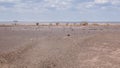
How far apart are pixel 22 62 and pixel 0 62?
1325 millimetres

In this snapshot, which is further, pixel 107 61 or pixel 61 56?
pixel 61 56

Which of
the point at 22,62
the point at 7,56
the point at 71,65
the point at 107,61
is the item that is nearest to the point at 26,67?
the point at 22,62

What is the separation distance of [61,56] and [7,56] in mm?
3578

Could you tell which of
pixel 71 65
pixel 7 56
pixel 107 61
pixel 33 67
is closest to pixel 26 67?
pixel 33 67

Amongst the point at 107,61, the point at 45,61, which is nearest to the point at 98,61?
the point at 107,61

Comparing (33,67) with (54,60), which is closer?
(33,67)

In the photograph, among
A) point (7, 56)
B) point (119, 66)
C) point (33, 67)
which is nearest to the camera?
point (33, 67)

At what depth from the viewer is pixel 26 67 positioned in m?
15.5

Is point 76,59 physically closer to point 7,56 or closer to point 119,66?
point 119,66

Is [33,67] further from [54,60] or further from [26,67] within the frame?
[54,60]

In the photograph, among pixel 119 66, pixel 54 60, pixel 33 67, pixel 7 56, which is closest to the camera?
pixel 33 67

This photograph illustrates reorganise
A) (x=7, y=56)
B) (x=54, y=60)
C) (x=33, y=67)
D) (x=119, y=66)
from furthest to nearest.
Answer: (x=7, y=56) → (x=54, y=60) → (x=119, y=66) → (x=33, y=67)

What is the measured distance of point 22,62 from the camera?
55.4 ft

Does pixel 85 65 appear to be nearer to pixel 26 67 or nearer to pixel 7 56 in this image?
pixel 26 67
